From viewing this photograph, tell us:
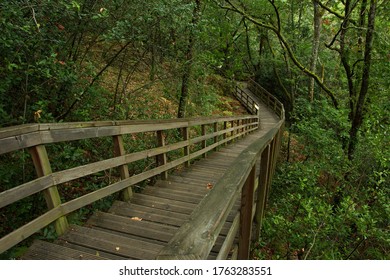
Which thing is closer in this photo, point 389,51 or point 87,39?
point 87,39

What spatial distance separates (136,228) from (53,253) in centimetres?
92

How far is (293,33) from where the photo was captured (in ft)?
57.2

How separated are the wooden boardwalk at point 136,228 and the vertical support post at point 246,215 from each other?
0.76ft

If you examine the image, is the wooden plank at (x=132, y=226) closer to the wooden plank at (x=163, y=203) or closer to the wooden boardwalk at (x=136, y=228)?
the wooden boardwalk at (x=136, y=228)

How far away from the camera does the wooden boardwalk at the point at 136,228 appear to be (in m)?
2.52

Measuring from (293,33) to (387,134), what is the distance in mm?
11953

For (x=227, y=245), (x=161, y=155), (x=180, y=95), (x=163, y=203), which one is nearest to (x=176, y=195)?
(x=163, y=203)

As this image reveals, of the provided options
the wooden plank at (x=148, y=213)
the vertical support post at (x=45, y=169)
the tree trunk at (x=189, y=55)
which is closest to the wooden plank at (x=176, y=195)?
the wooden plank at (x=148, y=213)

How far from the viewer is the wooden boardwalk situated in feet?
8.27

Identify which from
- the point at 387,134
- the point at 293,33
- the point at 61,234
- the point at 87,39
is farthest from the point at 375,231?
the point at 293,33

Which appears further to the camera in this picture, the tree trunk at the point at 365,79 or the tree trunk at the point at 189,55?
the tree trunk at the point at 365,79

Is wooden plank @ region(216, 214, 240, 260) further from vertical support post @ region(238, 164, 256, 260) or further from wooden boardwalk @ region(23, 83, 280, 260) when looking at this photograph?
wooden boardwalk @ region(23, 83, 280, 260)

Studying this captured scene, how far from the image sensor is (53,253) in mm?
2430

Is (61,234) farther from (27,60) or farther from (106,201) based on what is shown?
(27,60)
